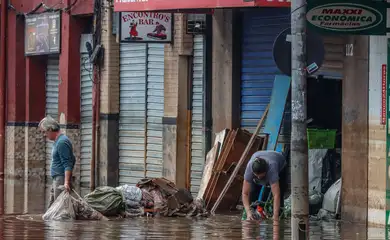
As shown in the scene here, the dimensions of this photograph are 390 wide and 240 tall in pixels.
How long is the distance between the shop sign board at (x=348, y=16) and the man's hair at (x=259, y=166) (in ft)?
6.13

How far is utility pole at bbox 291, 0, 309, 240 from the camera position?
496 inches

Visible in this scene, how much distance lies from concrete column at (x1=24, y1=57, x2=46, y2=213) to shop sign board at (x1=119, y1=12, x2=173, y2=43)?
691cm

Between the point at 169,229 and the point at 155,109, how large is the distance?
7.94m

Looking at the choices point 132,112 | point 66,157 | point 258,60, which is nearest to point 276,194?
point 66,157

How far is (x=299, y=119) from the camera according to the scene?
12711 mm

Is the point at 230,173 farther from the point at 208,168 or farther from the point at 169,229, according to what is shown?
the point at 169,229

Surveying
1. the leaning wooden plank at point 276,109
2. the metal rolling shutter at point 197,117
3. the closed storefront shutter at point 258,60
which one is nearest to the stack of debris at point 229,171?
the leaning wooden plank at point 276,109

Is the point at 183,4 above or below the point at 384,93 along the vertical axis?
above

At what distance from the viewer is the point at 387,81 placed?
53.9ft

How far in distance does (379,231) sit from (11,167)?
14728 mm

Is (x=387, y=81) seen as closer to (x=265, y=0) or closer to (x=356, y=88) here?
(x=356, y=88)

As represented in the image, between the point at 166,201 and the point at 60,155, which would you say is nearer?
the point at 60,155

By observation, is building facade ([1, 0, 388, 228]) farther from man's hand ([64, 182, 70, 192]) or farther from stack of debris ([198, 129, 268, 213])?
man's hand ([64, 182, 70, 192])

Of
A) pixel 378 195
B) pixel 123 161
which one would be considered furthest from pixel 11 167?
pixel 378 195
